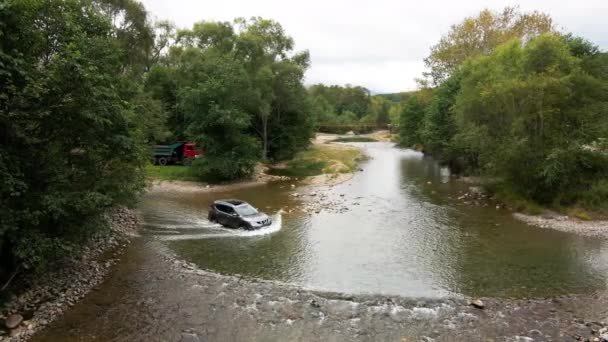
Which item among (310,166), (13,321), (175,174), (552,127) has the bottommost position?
(13,321)

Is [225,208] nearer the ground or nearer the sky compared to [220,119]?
nearer the ground

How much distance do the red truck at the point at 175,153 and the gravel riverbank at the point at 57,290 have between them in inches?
1063

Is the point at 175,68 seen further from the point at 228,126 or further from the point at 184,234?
the point at 184,234

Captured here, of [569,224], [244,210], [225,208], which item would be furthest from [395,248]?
[569,224]

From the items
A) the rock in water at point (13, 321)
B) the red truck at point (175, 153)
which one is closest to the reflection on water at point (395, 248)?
the rock in water at point (13, 321)

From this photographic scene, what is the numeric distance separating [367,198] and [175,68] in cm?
3775

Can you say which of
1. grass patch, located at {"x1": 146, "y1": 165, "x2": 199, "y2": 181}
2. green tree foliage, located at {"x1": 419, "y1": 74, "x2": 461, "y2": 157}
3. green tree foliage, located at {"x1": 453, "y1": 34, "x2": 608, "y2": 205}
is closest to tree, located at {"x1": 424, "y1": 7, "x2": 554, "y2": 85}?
green tree foliage, located at {"x1": 419, "y1": 74, "x2": 461, "y2": 157}

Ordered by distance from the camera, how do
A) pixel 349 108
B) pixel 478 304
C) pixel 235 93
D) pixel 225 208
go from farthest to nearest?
1. pixel 349 108
2. pixel 235 93
3. pixel 225 208
4. pixel 478 304

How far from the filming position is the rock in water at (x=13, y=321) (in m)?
13.9

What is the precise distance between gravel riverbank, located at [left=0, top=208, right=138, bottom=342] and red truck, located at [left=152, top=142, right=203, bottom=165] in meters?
27.0

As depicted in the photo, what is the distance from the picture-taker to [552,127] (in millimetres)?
31547

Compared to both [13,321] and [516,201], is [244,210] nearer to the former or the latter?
[13,321]

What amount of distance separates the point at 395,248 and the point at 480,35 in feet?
162

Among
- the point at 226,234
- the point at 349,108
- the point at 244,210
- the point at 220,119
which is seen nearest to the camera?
the point at 226,234
